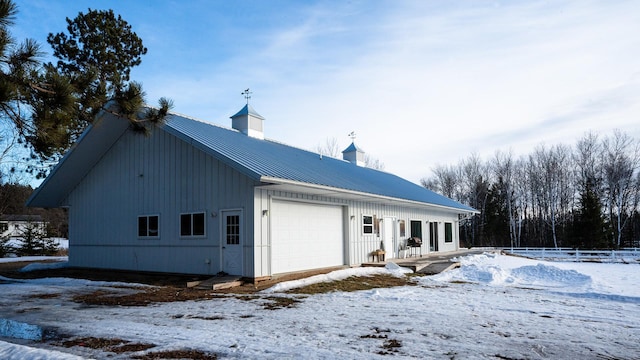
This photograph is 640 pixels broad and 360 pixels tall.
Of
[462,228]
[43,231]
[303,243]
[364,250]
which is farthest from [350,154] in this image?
[462,228]

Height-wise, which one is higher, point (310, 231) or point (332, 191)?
point (332, 191)

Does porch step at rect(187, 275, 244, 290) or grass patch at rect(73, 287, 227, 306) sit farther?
porch step at rect(187, 275, 244, 290)

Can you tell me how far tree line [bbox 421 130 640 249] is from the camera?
36.1 meters

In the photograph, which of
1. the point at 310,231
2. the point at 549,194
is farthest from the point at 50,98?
the point at 549,194

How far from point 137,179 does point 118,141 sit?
5.80ft

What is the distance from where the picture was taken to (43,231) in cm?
2841

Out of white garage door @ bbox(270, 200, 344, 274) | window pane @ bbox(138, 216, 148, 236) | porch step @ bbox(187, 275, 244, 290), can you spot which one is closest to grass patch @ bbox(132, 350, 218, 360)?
porch step @ bbox(187, 275, 244, 290)

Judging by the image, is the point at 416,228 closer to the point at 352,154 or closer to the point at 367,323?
the point at 352,154

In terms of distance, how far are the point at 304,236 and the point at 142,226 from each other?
527cm

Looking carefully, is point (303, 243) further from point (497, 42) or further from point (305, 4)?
point (497, 42)

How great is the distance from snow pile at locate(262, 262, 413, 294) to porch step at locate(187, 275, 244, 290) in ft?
3.53

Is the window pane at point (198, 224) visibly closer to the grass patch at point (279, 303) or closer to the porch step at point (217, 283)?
the porch step at point (217, 283)

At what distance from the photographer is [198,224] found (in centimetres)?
1341

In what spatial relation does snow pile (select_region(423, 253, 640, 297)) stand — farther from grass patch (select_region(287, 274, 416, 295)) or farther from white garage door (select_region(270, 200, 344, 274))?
white garage door (select_region(270, 200, 344, 274))
